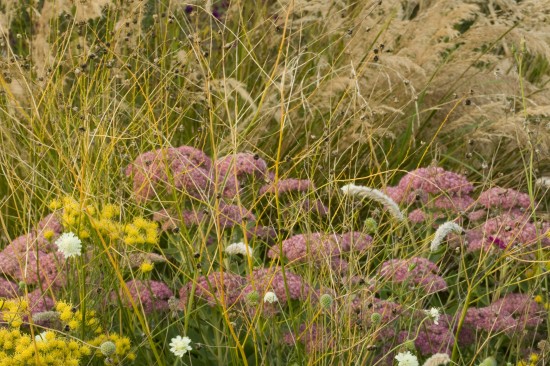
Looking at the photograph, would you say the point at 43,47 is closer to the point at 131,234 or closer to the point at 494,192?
the point at 131,234

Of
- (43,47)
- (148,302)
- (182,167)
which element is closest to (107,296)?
(148,302)

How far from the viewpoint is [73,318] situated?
276 centimetres

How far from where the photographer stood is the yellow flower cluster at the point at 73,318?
270cm

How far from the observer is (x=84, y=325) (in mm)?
2842

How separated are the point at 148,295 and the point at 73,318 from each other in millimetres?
296

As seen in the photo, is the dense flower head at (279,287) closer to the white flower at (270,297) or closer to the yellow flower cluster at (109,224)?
the white flower at (270,297)

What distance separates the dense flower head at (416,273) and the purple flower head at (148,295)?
25.3 inches

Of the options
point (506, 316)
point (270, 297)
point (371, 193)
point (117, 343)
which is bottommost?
point (506, 316)

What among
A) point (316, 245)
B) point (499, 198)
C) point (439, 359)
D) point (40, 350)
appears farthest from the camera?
point (499, 198)

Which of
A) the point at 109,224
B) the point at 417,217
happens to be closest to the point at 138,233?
the point at 109,224

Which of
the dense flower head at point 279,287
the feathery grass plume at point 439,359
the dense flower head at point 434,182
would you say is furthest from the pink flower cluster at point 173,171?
the feathery grass plume at point 439,359

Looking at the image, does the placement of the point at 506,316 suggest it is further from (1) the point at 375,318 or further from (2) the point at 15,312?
(2) the point at 15,312

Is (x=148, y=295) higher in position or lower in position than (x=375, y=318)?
lower

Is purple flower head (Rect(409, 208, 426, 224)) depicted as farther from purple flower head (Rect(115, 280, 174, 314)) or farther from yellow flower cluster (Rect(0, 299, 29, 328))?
yellow flower cluster (Rect(0, 299, 29, 328))
